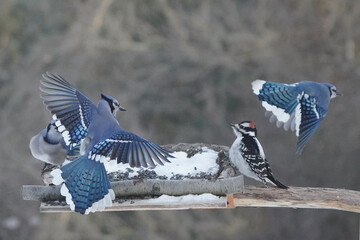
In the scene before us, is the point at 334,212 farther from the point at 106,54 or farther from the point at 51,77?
the point at 51,77

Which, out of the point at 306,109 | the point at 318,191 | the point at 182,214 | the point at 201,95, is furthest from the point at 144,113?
the point at 318,191

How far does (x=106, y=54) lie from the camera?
1357cm

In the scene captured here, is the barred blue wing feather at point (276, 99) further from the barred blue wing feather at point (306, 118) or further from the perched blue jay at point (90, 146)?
the perched blue jay at point (90, 146)

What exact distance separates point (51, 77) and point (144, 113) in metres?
7.09

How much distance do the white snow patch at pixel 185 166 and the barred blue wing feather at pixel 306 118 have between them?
0.92 metres

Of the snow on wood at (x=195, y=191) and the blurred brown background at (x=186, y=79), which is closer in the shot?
the snow on wood at (x=195, y=191)

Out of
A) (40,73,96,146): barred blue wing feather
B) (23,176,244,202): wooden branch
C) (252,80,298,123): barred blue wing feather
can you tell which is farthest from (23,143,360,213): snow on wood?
(252,80,298,123): barred blue wing feather

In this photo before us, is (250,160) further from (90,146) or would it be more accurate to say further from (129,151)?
(90,146)

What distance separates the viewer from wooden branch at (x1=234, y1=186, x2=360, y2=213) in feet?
20.2

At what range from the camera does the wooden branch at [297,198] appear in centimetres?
615

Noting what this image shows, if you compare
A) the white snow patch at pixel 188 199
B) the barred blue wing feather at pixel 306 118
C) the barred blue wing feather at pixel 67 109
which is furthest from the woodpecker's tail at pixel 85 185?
the barred blue wing feather at pixel 306 118

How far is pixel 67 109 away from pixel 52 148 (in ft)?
1.20

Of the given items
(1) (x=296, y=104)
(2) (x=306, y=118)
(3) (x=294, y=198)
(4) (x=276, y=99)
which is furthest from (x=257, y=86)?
(3) (x=294, y=198)

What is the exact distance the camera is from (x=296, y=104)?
23.7 ft
